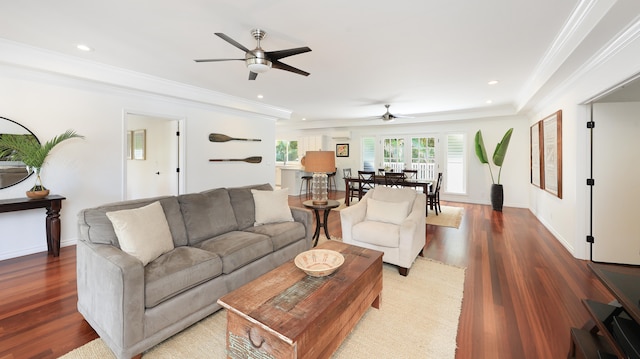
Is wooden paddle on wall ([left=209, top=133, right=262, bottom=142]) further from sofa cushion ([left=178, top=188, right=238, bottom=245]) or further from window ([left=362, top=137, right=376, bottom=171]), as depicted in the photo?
window ([left=362, top=137, right=376, bottom=171])

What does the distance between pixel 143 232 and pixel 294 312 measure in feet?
4.52

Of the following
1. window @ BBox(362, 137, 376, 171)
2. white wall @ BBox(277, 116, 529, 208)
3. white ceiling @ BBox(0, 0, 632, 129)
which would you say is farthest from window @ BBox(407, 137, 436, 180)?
white ceiling @ BBox(0, 0, 632, 129)

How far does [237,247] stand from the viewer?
7.54 ft

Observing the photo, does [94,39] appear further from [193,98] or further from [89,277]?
[89,277]

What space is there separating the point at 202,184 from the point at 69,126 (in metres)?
2.15

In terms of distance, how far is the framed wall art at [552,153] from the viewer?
3.86m

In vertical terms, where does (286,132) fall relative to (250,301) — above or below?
above

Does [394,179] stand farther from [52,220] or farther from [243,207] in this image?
[52,220]

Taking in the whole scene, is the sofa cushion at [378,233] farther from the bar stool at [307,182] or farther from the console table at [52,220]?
the bar stool at [307,182]

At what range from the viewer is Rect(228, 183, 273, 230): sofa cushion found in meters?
2.95

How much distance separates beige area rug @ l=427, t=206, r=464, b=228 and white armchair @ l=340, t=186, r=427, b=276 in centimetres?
195

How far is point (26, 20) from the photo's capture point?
2.42 metres

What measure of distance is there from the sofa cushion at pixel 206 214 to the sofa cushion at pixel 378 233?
1.40 m

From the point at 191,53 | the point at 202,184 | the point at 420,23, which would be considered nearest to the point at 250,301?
the point at 420,23
